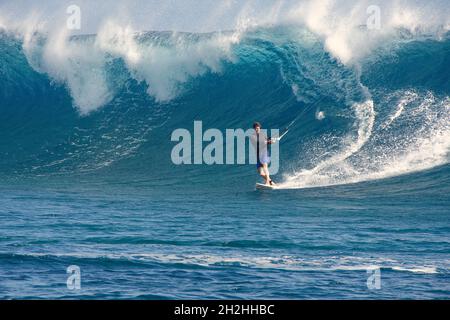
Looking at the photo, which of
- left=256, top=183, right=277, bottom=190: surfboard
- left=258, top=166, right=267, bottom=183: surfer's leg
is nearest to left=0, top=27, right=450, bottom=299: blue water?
left=256, top=183, right=277, bottom=190: surfboard

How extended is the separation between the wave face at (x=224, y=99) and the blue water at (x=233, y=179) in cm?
6

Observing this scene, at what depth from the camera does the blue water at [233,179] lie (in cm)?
1117

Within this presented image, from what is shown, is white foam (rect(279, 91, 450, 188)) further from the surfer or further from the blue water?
the surfer

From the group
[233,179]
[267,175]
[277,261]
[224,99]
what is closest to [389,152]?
[267,175]

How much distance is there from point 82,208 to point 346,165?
6.26 meters

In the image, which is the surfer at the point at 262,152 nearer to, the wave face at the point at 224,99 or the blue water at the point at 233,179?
the blue water at the point at 233,179

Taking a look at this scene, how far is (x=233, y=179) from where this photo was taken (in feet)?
67.5

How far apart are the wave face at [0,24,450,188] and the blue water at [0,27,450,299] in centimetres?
6

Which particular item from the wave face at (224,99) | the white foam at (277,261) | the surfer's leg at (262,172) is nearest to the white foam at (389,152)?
the wave face at (224,99)

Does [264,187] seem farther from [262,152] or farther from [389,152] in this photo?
[389,152]

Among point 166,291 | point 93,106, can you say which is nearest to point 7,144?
point 93,106

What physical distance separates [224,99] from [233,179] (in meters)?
6.41

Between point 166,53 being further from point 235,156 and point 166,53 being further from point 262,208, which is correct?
point 262,208

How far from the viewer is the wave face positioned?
2109cm
